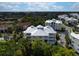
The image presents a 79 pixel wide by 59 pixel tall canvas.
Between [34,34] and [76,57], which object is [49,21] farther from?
[76,57]

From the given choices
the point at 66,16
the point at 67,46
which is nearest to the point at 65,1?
the point at 66,16

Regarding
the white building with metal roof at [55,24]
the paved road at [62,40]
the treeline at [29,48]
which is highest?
the white building with metal roof at [55,24]

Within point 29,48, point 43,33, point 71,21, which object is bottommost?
point 29,48

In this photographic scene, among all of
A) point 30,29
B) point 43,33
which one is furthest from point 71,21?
point 30,29

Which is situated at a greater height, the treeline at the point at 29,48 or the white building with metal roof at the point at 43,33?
the white building with metal roof at the point at 43,33

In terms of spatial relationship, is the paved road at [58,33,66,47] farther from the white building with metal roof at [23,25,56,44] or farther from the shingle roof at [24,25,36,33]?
the shingle roof at [24,25,36,33]

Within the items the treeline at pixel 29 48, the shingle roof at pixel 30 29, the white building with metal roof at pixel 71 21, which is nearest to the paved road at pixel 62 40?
the treeline at pixel 29 48

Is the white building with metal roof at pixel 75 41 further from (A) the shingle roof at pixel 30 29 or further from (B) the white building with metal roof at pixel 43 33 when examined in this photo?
(A) the shingle roof at pixel 30 29

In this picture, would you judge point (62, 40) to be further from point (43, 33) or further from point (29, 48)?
point (29, 48)
